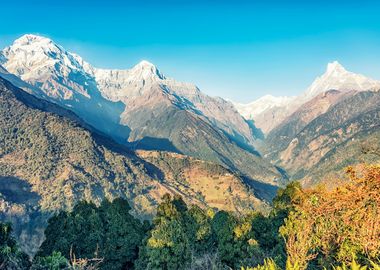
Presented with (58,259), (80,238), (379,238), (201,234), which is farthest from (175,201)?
(379,238)

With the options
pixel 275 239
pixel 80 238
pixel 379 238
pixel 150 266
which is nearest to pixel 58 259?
pixel 150 266

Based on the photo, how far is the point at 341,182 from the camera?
15.0m

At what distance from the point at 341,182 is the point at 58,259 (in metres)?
37.0

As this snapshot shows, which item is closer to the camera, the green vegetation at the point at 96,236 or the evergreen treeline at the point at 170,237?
the evergreen treeline at the point at 170,237

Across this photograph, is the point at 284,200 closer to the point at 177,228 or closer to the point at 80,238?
the point at 177,228

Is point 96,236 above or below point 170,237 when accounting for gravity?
below

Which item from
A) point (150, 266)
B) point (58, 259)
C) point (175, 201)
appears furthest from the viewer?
point (175, 201)

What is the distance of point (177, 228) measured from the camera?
2437 inches

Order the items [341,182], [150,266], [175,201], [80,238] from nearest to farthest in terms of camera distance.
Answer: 1. [341,182]
2. [150,266]
3. [80,238]
4. [175,201]

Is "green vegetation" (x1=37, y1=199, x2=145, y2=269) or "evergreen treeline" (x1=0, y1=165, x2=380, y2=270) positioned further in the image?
"green vegetation" (x1=37, y1=199, x2=145, y2=269)

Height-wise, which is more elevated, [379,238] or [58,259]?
[379,238]

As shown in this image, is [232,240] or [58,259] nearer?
[58,259]

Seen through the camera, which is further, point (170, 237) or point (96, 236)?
point (96, 236)

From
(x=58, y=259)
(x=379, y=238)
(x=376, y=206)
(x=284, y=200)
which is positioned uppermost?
(x=376, y=206)
